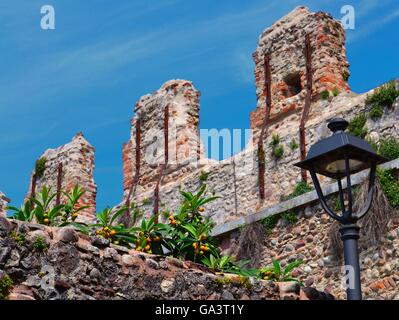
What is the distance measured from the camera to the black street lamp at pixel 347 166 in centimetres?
732

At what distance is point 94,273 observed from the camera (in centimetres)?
755

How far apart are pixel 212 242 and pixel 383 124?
4.71 m

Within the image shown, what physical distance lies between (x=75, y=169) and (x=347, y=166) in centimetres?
1381

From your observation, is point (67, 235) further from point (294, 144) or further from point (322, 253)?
point (294, 144)

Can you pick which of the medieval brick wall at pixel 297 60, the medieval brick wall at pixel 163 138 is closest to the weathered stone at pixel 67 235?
the medieval brick wall at pixel 297 60

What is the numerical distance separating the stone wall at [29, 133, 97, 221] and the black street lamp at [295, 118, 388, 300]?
42.5ft

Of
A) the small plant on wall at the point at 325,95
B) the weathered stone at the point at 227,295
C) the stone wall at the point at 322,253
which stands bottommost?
the weathered stone at the point at 227,295

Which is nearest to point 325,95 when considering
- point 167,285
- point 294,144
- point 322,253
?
point 294,144

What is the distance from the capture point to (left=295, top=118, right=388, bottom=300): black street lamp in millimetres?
7324

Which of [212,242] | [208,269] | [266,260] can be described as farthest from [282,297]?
[266,260]

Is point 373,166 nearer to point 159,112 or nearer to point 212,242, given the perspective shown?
point 212,242

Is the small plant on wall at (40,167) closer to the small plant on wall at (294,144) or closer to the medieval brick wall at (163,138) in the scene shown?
the medieval brick wall at (163,138)

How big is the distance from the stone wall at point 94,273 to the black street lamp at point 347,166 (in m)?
1.45

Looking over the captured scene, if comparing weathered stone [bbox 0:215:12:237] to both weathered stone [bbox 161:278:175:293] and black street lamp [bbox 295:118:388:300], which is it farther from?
black street lamp [bbox 295:118:388:300]
